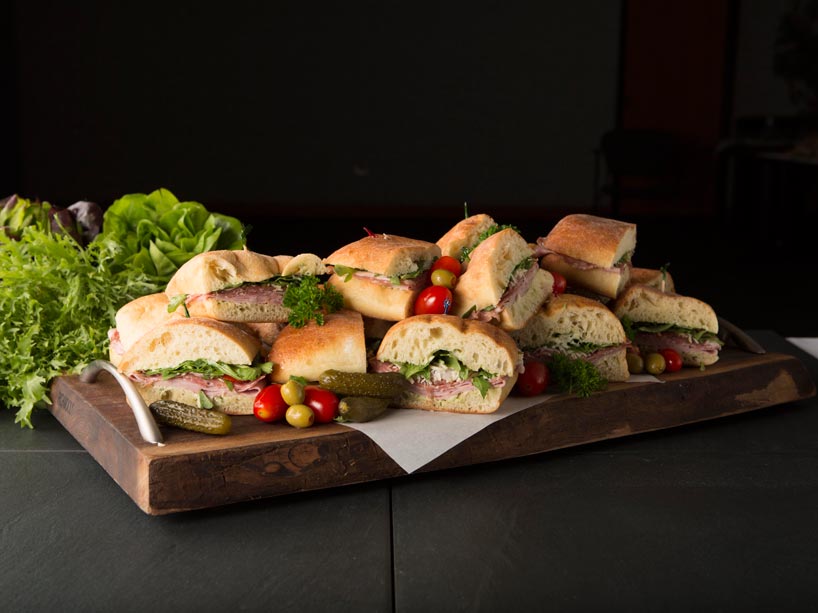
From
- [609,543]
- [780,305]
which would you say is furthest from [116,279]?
[780,305]

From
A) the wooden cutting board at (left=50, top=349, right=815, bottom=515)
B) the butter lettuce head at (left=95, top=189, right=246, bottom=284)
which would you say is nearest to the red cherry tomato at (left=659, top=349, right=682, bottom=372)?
the wooden cutting board at (left=50, top=349, right=815, bottom=515)

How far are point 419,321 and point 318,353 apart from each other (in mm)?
254

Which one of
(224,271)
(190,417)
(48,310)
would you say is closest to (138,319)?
(224,271)

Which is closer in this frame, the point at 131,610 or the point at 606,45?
the point at 131,610

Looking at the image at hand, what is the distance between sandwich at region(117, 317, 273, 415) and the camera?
2.28m

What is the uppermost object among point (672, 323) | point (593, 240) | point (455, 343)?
point (593, 240)

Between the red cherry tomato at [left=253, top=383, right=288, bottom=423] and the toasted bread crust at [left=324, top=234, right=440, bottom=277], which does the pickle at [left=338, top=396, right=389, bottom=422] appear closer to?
the red cherry tomato at [left=253, top=383, right=288, bottom=423]

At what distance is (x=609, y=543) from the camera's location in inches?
71.6

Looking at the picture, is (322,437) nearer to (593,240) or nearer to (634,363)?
(634,363)

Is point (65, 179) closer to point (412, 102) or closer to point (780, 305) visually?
point (412, 102)

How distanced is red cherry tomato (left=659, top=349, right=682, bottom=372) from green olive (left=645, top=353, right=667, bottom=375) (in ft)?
0.11

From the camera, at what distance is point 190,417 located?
211 centimetres

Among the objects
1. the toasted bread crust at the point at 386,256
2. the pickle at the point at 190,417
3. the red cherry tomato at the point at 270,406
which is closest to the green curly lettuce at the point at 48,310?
the pickle at the point at 190,417

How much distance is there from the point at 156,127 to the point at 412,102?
11.1 ft
